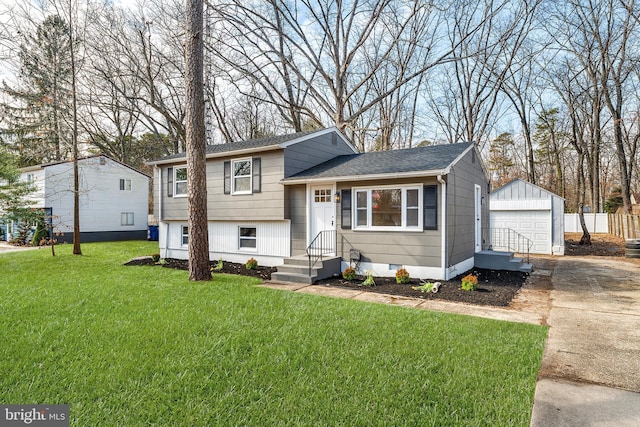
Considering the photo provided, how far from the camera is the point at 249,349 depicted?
3717 millimetres

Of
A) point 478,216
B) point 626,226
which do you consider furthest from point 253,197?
point 626,226

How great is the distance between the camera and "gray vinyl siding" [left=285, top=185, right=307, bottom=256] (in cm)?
992

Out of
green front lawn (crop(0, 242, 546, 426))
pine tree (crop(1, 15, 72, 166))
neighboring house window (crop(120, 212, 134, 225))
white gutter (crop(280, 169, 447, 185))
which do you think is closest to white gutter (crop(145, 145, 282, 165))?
white gutter (crop(280, 169, 447, 185))

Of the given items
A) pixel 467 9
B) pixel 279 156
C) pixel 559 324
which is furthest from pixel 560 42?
pixel 559 324

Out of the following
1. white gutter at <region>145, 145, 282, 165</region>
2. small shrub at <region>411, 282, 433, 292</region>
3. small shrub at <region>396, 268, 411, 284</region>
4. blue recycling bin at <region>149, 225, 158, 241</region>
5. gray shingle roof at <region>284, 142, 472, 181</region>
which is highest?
white gutter at <region>145, 145, 282, 165</region>

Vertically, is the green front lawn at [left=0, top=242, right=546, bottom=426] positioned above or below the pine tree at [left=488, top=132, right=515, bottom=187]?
below

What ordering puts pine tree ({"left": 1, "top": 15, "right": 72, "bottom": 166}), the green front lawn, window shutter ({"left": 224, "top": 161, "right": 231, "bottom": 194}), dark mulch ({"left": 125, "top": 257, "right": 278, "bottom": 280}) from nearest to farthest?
the green front lawn, dark mulch ({"left": 125, "top": 257, "right": 278, "bottom": 280}), window shutter ({"left": 224, "top": 161, "right": 231, "bottom": 194}), pine tree ({"left": 1, "top": 15, "right": 72, "bottom": 166})

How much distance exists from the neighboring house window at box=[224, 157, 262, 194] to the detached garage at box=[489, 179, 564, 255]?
1085cm

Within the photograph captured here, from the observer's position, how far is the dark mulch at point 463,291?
642 centimetres

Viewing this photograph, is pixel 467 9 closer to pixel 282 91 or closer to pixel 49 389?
pixel 282 91

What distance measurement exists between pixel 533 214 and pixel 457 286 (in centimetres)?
941

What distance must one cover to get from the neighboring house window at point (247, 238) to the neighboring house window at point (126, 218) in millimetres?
13614

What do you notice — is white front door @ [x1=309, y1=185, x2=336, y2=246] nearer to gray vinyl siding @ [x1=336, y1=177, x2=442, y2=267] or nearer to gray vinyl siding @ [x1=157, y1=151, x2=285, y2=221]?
gray vinyl siding @ [x1=336, y1=177, x2=442, y2=267]

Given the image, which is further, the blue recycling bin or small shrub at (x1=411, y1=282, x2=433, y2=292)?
the blue recycling bin
